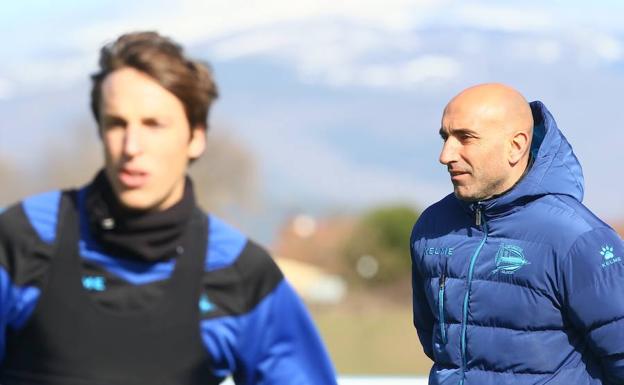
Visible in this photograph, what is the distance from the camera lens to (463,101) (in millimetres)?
4453

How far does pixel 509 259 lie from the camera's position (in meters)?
4.29

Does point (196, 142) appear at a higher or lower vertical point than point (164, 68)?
lower

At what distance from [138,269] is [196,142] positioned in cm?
30

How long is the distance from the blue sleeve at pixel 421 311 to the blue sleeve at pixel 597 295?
0.67 meters

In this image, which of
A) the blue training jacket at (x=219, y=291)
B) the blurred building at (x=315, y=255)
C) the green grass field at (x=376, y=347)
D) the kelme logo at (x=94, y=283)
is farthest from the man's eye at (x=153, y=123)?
the blurred building at (x=315, y=255)

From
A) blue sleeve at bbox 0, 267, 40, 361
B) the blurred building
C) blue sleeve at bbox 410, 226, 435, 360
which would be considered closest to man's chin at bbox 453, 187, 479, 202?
blue sleeve at bbox 410, 226, 435, 360

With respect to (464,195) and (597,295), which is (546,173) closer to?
(464,195)

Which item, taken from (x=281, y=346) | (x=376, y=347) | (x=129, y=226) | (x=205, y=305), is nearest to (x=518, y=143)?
(x=281, y=346)

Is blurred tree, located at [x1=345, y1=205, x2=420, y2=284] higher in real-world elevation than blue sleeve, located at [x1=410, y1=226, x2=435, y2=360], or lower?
lower

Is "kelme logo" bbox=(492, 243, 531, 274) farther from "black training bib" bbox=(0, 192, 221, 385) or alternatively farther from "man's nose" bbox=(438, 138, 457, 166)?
"black training bib" bbox=(0, 192, 221, 385)

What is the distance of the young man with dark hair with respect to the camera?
9.10 feet

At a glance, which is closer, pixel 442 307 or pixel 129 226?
pixel 129 226

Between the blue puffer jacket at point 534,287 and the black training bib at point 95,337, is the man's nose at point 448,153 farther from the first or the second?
the black training bib at point 95,337

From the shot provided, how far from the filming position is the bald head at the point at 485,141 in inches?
171
